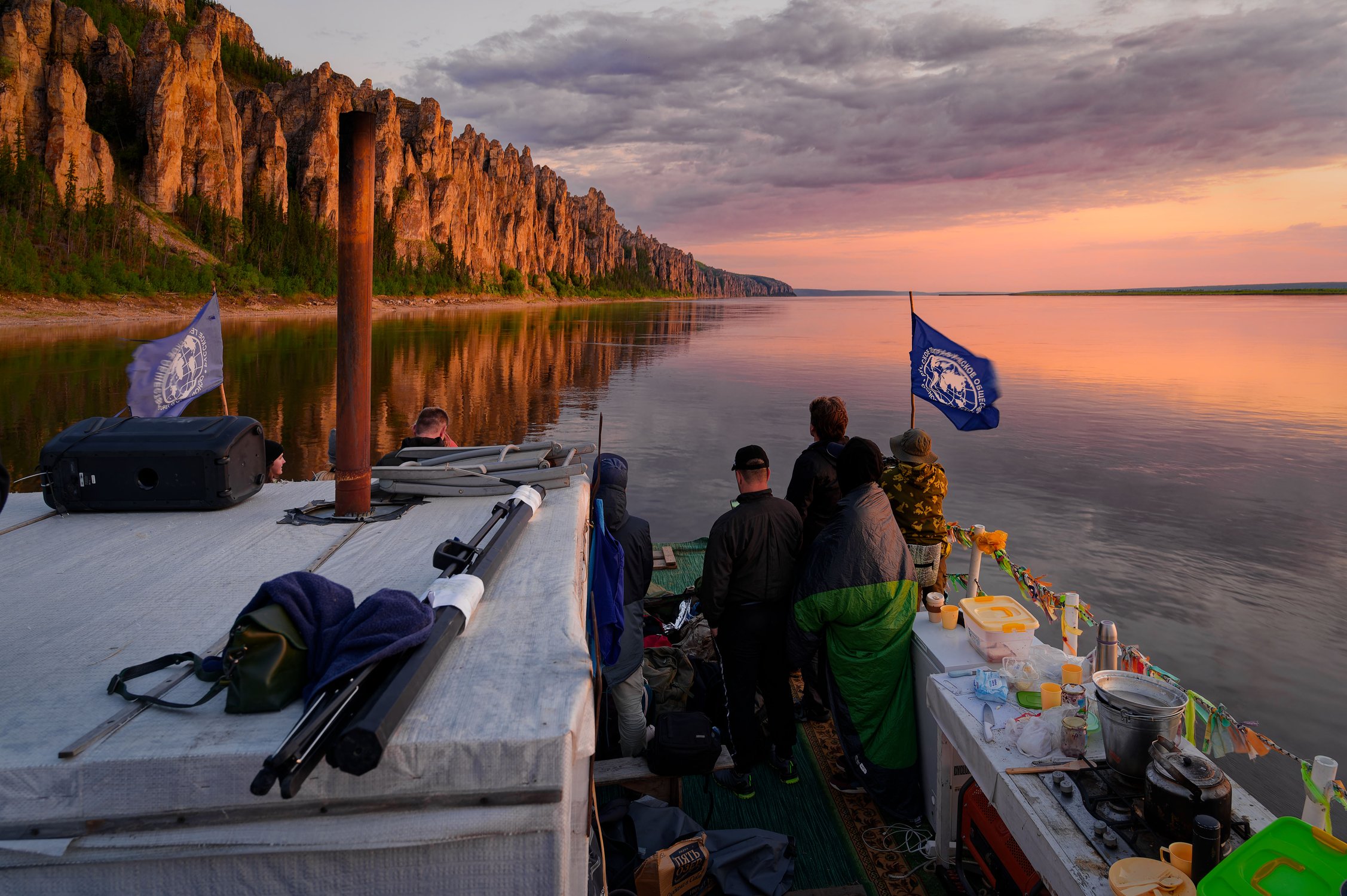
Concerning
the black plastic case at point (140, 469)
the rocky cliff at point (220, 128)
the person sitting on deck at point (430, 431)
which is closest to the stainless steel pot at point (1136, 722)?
the black plastic case at point (140, 469)

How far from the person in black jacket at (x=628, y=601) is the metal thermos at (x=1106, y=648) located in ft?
8.68

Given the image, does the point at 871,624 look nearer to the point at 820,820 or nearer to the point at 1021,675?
the point at 1021,675

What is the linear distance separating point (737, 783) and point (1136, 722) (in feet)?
9.49

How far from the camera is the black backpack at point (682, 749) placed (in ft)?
15.1

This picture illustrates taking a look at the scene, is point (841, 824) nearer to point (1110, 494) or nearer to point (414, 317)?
point (1110, 494)

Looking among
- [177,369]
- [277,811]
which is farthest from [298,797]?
[177,369]

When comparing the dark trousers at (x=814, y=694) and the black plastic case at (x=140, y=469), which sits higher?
the black plastic case at (x=140, y=469)

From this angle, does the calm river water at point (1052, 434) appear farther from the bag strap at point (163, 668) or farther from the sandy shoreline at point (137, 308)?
the bag strap at point (163, 668)

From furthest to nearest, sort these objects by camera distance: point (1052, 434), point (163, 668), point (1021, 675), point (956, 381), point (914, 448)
→ point (1052, 434)
point (956, 381)
point (914, 448)
point (1021, 675)
point (163, 668)

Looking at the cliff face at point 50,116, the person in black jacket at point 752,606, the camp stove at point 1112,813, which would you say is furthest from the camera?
the cliff face at point 50,116

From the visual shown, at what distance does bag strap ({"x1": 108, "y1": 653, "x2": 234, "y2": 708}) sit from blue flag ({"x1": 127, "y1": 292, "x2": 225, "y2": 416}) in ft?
16.3

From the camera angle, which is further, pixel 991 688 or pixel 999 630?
pixel 999 630

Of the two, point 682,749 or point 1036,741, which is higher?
point 1036,741

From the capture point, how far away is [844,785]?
5.15 metres
